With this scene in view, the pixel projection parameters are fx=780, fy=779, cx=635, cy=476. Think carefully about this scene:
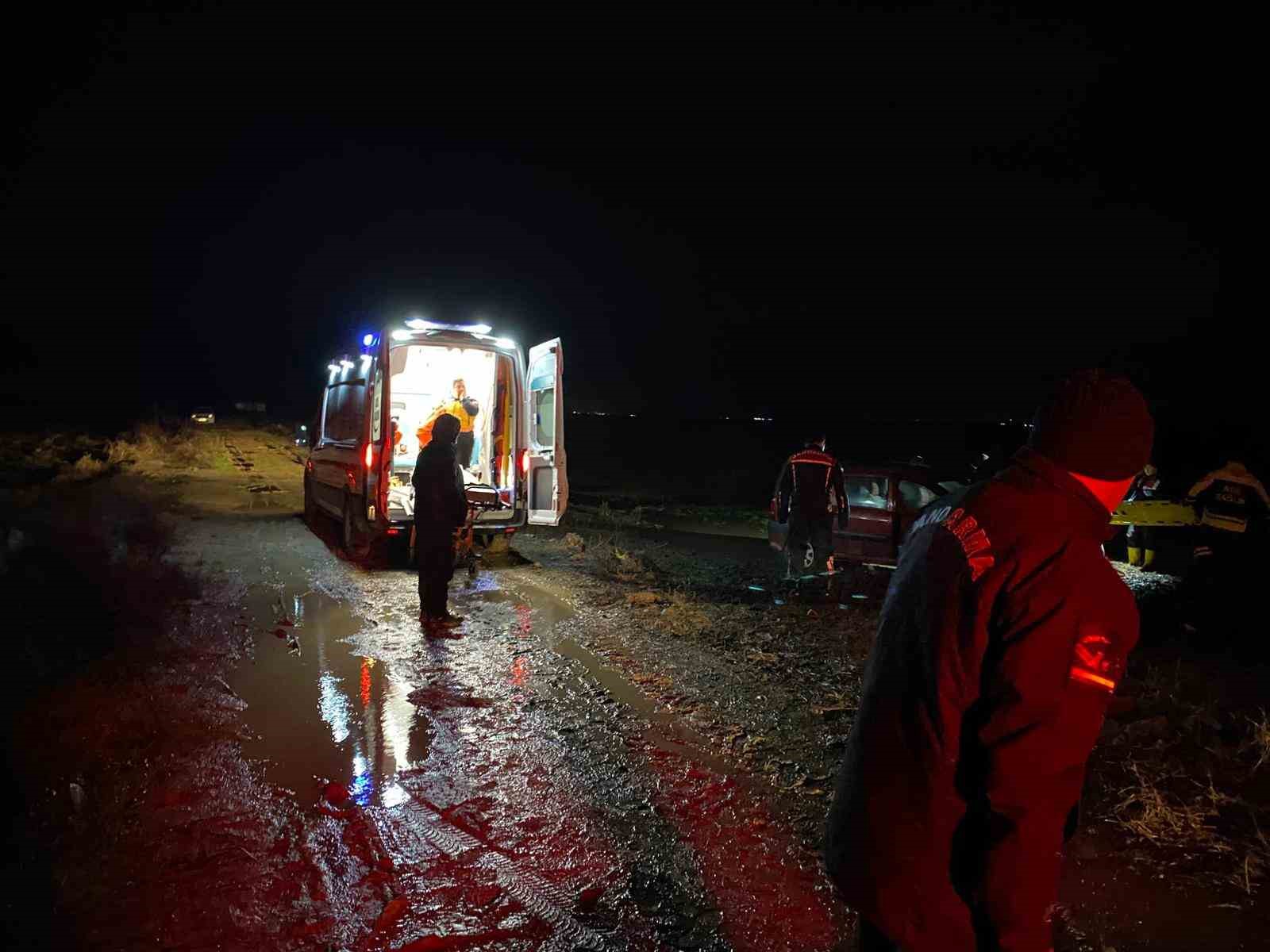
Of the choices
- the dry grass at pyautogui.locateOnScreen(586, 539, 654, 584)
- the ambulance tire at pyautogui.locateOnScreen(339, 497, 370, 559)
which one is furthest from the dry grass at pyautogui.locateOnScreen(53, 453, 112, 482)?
the dry grass at pyautogui.locateOnScreen(586, 539, 654, 584)

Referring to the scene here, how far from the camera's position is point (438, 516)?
7027 mm

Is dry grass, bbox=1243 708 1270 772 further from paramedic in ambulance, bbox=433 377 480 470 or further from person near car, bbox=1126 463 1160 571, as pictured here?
paramedic in ambulance, bbox=433 377 480 470

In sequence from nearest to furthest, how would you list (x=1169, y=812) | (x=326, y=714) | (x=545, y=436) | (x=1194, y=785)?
(x=1169, y=812), (x=1194, y=785), (x=326, y=714), (x=545, y=436)

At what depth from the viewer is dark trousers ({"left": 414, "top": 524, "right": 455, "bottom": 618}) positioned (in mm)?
6941

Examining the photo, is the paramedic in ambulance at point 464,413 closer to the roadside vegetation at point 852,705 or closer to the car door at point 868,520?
the roadside vegetation at point 852,705

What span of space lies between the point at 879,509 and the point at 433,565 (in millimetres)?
5406

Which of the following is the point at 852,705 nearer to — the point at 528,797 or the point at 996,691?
the point at 528,797

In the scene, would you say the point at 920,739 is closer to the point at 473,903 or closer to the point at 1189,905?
the point at 473,903

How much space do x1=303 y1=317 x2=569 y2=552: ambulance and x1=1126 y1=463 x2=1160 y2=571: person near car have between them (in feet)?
28.1

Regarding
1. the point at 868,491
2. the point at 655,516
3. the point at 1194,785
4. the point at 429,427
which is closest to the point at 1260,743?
the point at 1194,785

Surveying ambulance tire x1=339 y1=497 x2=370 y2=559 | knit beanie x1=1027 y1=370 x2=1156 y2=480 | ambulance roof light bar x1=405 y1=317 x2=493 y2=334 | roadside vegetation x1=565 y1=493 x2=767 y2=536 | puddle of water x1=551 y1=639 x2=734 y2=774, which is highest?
ambulance roof light bar x1=405 y1=317 x2=493 y2=334

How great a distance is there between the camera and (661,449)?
129 feet

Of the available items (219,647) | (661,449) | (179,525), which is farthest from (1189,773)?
(661,449)

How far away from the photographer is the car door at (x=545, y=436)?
9430mm
